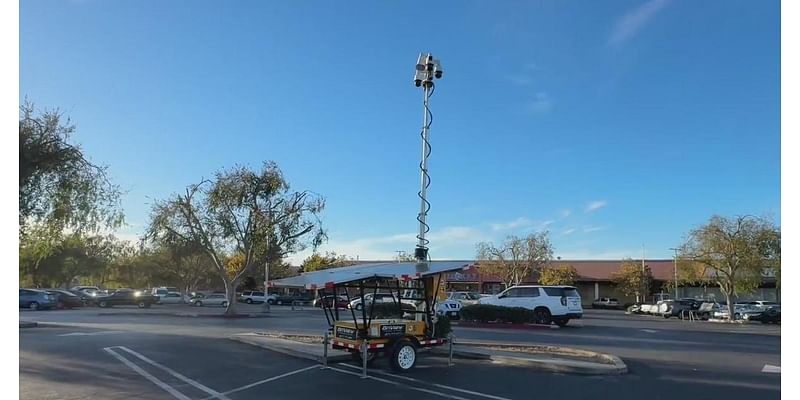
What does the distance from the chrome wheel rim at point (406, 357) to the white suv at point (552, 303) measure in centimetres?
1630

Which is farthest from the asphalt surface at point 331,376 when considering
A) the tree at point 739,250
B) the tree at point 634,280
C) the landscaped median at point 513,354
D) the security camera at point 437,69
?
the tree at point 634,280

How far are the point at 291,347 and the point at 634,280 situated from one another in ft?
171

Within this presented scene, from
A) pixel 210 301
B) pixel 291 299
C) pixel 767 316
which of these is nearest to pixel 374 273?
pixel 767 316

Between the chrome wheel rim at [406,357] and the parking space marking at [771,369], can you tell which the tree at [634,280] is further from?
the chrome wheel rim at [406,357]

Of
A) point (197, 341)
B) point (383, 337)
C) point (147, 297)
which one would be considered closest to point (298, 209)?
point (197, 341)

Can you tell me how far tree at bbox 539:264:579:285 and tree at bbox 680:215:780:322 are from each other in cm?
1835

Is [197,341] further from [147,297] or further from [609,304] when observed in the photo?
[609,304]

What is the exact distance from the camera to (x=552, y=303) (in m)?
28.0

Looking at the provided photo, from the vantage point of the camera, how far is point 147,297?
48.1 metres

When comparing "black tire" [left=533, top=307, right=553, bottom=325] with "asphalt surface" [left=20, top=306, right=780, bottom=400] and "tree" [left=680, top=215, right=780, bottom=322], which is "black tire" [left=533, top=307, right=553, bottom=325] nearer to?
"asphalt surface" [left=20, top=306, right=780, bottom=400]

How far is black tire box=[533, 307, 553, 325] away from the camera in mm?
28109

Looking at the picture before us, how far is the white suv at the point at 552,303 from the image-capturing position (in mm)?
27891

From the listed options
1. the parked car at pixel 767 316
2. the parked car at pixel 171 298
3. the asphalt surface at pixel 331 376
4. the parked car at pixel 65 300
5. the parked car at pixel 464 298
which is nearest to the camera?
the asphalt surface at pixel 331 376

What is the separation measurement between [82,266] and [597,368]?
55.6 metres
